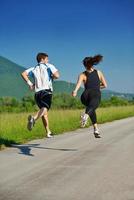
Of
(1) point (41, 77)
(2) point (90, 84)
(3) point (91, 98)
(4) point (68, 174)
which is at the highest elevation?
(1) point (41, 77)

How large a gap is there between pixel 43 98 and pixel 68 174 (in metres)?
3.84

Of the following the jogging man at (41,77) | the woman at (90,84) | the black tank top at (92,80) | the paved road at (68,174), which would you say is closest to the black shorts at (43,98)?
the jogging man at (41,77)

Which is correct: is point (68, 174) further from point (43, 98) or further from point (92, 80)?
point (43, 98)

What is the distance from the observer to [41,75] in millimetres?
11023

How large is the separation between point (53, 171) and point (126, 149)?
11.5 ft

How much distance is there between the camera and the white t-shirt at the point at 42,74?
36.2 feet

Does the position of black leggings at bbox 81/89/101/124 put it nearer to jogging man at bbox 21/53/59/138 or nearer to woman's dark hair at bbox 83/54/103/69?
woman's dark hair at bbox 83/54/103/69

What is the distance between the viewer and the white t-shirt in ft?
36.2

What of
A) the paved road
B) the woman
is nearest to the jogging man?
the woman

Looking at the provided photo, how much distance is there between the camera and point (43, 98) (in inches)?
441

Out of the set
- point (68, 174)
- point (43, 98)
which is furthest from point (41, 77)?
point (68, 174)

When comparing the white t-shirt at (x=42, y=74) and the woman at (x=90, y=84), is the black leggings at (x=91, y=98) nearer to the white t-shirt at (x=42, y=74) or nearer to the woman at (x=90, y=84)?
the woman at (x=90, y=84)

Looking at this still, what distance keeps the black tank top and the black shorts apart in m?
0.86

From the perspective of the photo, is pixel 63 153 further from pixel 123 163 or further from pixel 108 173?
pixel 108 173
